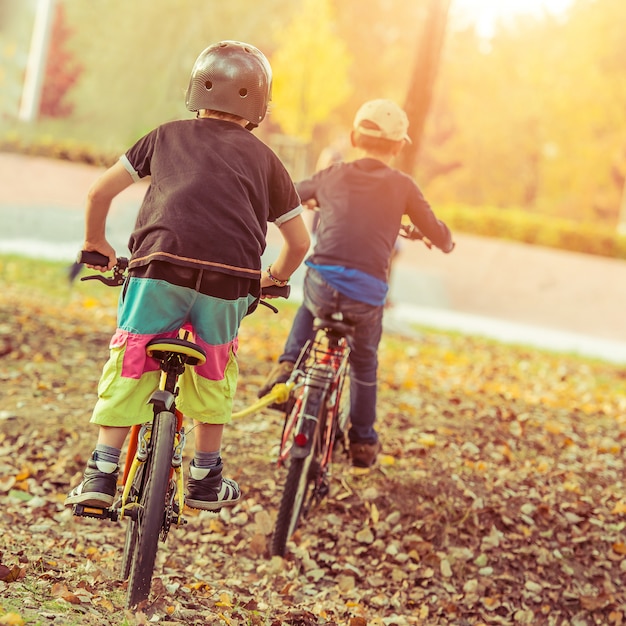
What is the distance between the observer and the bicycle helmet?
146 inches

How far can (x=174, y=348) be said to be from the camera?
11.6 ft

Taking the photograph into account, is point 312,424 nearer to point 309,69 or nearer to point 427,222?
point 427,222

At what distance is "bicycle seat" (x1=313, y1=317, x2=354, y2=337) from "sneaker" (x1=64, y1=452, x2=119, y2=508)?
1746 mm

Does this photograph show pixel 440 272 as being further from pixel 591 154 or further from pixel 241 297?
pixel 241 297

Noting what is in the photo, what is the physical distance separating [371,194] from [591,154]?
27413 millimetres

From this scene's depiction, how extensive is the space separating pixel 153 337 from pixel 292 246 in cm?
71

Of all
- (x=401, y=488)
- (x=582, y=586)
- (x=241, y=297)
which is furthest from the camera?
(x=401, y=488)

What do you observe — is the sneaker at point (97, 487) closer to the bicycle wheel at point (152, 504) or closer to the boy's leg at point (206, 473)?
the bicycle wheel at point (152, 504)

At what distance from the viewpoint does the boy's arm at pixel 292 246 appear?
399 centimetres

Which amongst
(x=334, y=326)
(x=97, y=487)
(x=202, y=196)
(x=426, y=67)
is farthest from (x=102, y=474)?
(x=426, y=67)

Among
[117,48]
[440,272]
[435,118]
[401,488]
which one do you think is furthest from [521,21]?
[401,488]

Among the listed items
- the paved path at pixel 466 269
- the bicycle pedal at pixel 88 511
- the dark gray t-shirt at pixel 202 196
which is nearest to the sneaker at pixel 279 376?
the dark gray t-shirt at pixel 202 196

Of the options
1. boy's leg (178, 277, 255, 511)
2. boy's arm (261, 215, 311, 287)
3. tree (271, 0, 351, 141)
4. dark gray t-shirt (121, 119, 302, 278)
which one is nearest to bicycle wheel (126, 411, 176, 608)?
boy's leg (178, 277, 255, 511)

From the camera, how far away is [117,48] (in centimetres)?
3762
